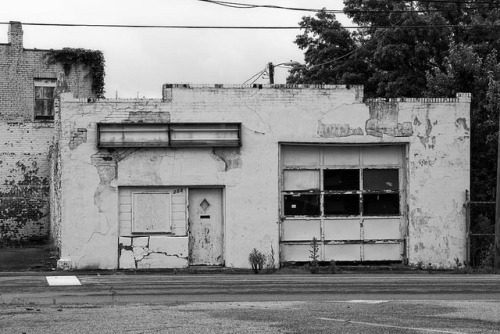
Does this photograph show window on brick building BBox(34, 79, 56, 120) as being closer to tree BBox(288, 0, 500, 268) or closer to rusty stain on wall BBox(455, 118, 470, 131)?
tree BBox(288, 0, 500, 268)

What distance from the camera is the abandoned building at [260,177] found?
23641mm

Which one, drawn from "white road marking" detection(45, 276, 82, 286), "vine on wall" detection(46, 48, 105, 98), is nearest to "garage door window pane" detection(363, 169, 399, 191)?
"white road marking" detection(45, 276, 82, 286)

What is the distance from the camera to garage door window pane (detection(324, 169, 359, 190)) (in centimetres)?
2477

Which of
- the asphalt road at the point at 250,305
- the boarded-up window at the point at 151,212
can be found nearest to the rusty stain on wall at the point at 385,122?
the boarded-up window at the point at 151,212

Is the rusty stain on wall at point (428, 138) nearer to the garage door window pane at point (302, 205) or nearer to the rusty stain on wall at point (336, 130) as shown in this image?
the rusty stain on wall at point (336, 130)

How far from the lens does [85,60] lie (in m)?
41.7

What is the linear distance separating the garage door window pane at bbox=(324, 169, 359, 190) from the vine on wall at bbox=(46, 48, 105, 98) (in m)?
19.1

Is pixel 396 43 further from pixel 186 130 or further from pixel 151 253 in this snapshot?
pixel 151 253

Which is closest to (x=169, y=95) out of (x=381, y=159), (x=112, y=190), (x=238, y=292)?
(x=112, y=190)

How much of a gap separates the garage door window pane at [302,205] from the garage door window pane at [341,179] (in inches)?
20.0

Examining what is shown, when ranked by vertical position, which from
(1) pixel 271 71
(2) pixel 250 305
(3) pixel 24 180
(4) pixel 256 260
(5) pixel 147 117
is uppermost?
(1) pixel 271 71

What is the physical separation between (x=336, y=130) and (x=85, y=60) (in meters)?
20.3

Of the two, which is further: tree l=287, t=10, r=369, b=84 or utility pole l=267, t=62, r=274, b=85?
tree l=287, t=10, r=369, b=84

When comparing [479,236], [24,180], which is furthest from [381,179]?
[24,180]
